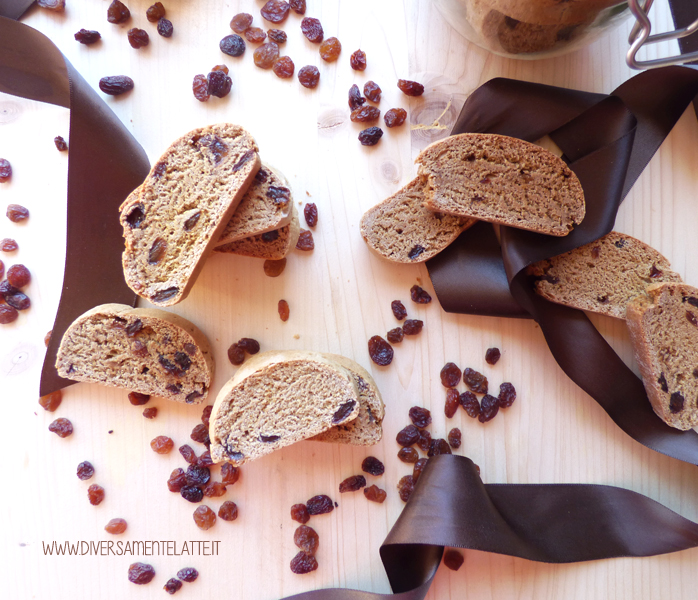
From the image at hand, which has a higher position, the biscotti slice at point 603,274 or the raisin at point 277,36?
the raisin at point 277,36

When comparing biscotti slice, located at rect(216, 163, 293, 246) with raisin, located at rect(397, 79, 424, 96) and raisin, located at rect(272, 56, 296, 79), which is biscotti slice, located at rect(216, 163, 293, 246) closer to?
raisin, located at rect(272, 56, 296, 79)

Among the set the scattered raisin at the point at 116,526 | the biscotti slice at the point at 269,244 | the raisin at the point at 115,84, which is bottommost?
the scattered raisin at the point at 116,526

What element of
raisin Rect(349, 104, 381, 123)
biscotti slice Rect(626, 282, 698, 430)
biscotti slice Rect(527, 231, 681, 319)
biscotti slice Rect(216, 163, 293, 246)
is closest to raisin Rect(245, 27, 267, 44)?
raisin Rect(349, 104, 381, 123)

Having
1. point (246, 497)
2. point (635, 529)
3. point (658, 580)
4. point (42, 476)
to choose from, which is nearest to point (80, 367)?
point (42, 476)

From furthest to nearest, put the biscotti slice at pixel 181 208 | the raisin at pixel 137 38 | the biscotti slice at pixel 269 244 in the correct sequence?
the raisin at pixel 137 38 → the biscotti slice at pixel 269 244 → the biscotti slice at pixel 181 208

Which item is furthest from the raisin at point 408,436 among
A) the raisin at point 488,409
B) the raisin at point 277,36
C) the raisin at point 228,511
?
the raisin at point 277,36

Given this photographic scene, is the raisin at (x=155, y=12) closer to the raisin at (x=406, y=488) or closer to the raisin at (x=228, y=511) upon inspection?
the raisin at (x=228, y=511)

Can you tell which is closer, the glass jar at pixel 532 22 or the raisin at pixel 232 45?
the glass jar at pixel 532 22
